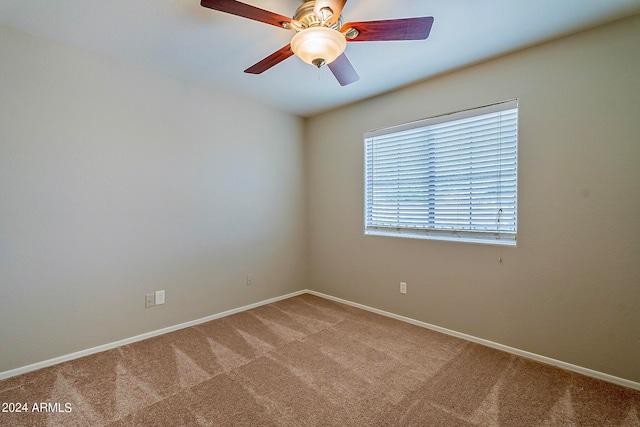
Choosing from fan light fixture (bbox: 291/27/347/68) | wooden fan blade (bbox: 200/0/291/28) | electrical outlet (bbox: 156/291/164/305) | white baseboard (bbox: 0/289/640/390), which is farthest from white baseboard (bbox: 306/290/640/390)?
wooden fan blade (bbox: 200/0/291/28)

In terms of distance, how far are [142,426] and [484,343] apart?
253 centimetres

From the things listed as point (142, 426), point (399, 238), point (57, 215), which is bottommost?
point (142, 426)

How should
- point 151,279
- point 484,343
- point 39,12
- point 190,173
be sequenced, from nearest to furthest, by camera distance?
1. point 39,12
2. point 484,343
3. point 151,279
4. point 190,173

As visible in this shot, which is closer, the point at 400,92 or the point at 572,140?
the point at 572,140

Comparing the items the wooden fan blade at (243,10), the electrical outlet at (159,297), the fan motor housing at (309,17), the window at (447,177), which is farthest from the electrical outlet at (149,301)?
the fan motor housing at (309,17)

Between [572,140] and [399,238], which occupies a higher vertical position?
[572,140]

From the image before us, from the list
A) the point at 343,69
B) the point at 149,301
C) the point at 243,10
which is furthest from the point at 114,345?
the point at 343,69

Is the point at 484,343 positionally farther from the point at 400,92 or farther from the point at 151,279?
the point at 151,279

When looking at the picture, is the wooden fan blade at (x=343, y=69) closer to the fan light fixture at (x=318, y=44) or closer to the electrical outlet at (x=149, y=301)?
the fan light fixture at (x=318, y=44)

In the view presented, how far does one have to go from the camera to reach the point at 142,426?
159cm

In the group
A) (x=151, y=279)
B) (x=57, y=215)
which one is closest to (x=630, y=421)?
(x=151, y=279)

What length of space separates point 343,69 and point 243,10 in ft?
2.47

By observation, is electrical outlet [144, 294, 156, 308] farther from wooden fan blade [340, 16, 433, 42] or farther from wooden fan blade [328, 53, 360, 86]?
wooden fan blade [340, 16, 433, 42]

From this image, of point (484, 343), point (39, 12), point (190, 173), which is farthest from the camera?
point (190, 173)
